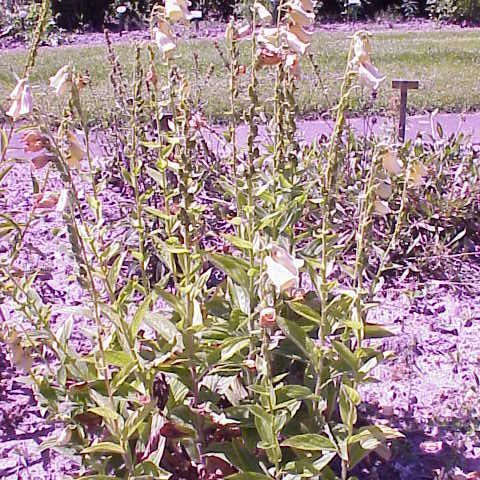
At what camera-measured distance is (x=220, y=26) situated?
41.4 ft

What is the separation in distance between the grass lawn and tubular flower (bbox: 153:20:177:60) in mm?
3802

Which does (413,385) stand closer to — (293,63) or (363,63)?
(293,63)

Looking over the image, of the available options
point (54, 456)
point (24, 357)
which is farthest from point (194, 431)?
point (54, 456)

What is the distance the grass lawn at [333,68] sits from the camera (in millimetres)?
6930

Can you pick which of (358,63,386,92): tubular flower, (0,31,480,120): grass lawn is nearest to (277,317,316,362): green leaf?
(358,63,386,92): tubular flower

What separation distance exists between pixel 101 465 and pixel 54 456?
2.05 ft

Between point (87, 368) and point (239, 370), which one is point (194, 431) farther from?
point (87, 368)

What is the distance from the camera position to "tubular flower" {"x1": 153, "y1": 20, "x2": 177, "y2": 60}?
2.00m

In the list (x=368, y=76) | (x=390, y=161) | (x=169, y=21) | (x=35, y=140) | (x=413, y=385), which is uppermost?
(x=169, y=21)

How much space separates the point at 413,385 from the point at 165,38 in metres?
1.75

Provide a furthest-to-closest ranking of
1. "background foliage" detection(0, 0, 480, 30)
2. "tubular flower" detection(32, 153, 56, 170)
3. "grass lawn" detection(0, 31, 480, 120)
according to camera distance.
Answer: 1. "background foliage" detection(0, 0, 480, 30)
2. "grass lawn" detection(0, 31, 480, 120)
3. "tubular flower" detection(32, 153, 56, 170)

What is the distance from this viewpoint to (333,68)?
8.68 m

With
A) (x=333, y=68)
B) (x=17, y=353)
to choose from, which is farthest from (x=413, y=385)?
(x=333, y=68)

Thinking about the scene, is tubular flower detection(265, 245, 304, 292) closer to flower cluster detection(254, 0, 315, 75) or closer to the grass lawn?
flower cluster detection(254, 0, 315, 75)
